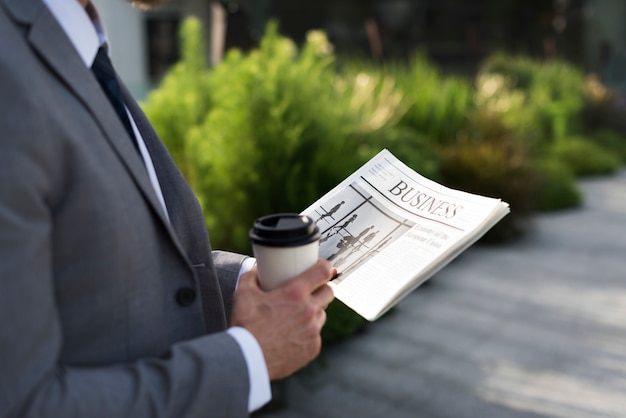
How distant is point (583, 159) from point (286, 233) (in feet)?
33.4

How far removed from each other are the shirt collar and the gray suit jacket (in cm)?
4

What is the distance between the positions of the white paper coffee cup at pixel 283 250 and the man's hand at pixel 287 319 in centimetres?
1

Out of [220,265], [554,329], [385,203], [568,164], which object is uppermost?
[385,203]

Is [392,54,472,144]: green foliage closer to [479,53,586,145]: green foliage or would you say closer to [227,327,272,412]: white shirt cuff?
[479,53,586,145]: green foliage

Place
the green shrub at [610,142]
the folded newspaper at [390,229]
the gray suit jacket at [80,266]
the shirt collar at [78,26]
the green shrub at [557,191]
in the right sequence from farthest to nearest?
the green shrub at [610,142] < the green shrub at [557,191] < the folded newspaper at [390,229] < the shirt collar at [78,26] < the gray suit jacket at [80,266]

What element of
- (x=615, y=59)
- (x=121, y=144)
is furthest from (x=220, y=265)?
(x=615, y=59)

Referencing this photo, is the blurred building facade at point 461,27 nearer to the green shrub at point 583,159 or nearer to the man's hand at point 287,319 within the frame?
the green shrub at point 583,159

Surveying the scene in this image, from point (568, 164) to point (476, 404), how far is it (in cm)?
774

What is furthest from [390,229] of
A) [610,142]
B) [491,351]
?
[610,142]

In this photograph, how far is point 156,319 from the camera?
1.03m

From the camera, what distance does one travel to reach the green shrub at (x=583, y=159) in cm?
1030

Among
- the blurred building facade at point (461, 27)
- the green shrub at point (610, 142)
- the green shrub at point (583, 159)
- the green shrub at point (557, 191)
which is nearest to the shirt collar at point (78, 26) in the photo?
the green shrub at point (557, 191)

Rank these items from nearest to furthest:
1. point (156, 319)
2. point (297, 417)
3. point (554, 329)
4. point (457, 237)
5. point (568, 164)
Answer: point (156, 319), point (457, 237), point (297, 417), point (554, 329), point (568, 164)

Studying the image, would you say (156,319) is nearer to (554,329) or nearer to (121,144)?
(121,144)
